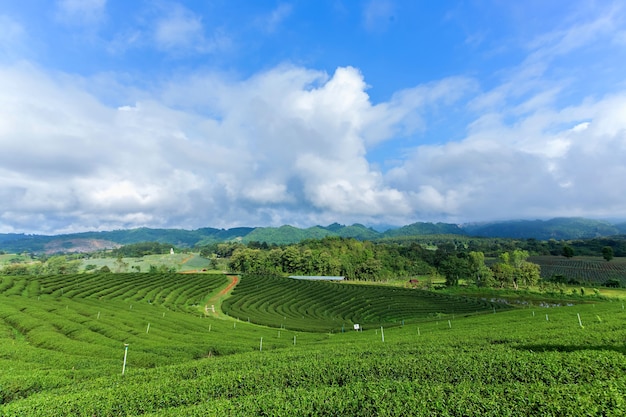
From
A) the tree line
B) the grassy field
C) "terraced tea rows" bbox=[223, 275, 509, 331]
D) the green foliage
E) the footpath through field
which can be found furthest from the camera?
the green foliage

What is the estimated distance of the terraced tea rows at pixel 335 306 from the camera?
54.8 m

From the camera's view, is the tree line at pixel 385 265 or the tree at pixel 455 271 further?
the tree at pixel 455 271

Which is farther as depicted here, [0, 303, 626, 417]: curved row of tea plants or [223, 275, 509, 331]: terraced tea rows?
[223, 275, 509, 331]: terraced tea rows

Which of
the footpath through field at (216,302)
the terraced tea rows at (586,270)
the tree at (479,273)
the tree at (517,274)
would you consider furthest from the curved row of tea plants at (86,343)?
the terraced tea rows at (586,270)

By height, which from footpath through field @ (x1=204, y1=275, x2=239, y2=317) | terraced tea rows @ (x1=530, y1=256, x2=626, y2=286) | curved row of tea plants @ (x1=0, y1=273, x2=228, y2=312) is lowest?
terraced tea rows @ (x1=530, y1=256, x2=626, y2=286)

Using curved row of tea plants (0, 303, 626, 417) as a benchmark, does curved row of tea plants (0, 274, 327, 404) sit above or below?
below

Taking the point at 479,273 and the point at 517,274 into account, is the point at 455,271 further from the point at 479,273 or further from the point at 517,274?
the point at 517,274

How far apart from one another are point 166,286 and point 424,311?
72383 millimetres

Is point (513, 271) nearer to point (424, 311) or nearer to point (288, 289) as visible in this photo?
point (424, 311)

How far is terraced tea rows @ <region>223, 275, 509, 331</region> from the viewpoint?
5475 centimetres

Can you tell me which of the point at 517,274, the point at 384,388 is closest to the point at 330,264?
the point at 517,274

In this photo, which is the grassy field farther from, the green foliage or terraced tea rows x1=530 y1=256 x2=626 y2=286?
terraced tea rows x1=530 y1=256 x2=626 y2=286

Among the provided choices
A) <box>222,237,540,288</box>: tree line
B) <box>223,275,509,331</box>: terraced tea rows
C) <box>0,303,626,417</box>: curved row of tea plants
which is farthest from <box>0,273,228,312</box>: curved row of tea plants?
<box>222,237,540,288</box>: tree line

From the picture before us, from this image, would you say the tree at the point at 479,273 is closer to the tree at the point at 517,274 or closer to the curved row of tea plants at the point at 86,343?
the tree at the point at 517,274
